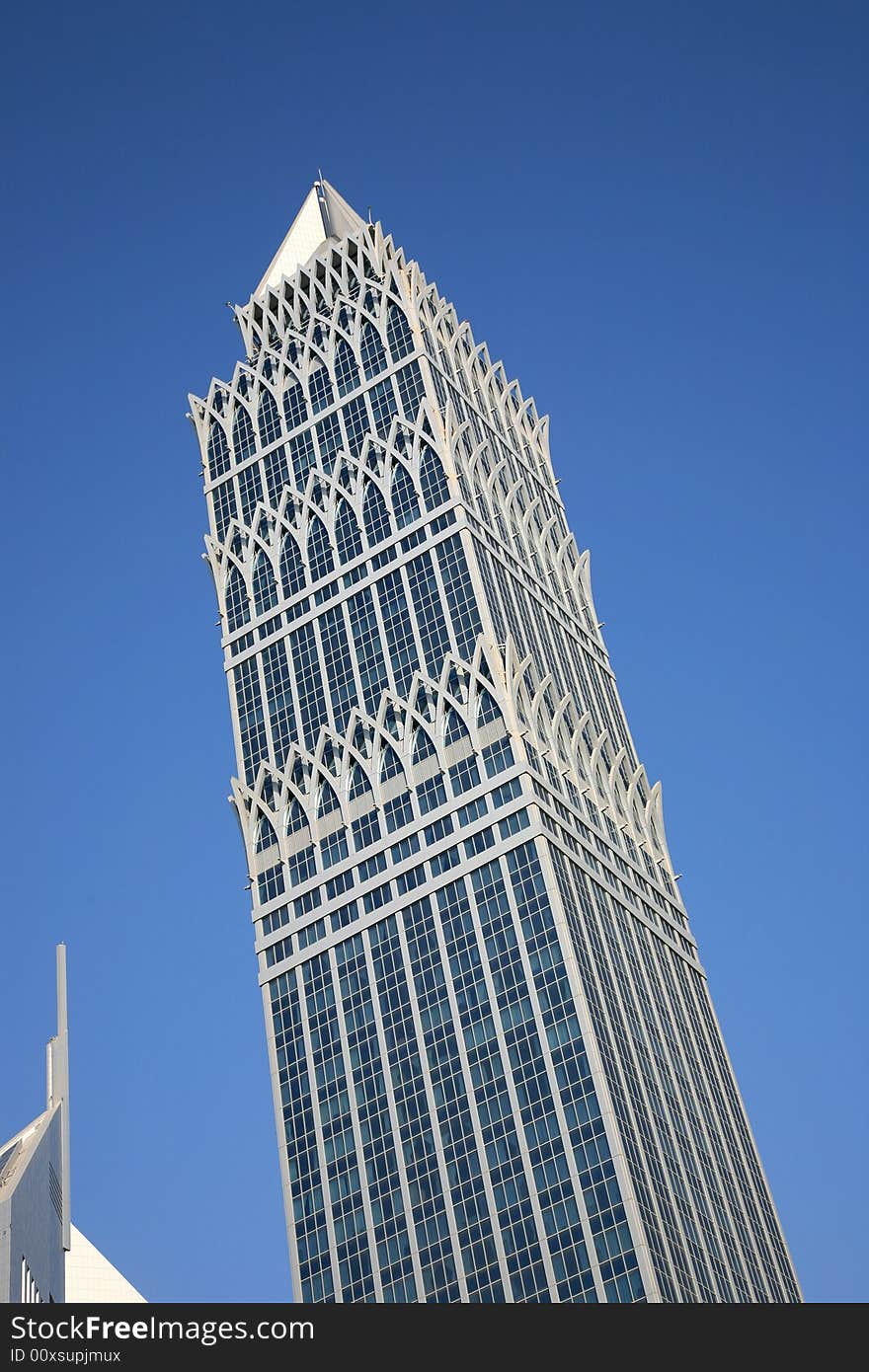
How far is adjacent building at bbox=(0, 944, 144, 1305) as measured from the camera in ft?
250

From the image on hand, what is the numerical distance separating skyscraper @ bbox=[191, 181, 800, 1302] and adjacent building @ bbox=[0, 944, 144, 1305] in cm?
3917

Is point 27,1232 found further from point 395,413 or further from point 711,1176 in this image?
point 395,413

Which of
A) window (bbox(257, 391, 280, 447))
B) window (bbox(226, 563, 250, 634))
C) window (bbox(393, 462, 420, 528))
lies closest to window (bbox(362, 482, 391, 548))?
window (bbox(393, 462, 420, 528))

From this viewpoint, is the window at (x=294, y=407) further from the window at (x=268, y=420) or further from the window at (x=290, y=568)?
the window at (x=290, y=568)

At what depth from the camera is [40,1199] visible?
87250 mm

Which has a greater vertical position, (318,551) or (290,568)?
(290,568)

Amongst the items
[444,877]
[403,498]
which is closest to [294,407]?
[403,498]

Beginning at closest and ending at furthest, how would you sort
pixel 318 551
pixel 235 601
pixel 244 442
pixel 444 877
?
pixel 444 877, pixel 318 551, pixel 235 601, pixel 244 442

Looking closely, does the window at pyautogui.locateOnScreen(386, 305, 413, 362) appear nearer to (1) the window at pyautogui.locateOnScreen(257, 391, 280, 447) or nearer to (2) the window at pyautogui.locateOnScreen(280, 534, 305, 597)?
(1) the window at pyautogui.locateOnScreen(257, 391, 280, 447)

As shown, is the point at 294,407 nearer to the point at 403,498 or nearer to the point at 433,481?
the point at 403,498

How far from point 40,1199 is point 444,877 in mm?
69008

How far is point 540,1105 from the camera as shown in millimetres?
136500

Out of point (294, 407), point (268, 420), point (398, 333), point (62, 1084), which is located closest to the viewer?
point (62, 1084)

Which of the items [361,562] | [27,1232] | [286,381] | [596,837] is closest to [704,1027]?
[596,837]
